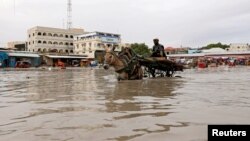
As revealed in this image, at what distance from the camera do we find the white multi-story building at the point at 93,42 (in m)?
73.7

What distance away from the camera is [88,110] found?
5.16 meters

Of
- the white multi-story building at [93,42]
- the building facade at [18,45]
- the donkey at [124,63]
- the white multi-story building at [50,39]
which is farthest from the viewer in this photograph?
the building facade at [18,45]

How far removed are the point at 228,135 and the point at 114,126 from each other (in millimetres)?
1597

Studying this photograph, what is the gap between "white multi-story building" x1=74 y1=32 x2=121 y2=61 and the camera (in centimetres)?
7369

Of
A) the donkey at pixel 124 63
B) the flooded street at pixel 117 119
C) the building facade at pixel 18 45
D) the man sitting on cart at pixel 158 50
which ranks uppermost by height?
the building facade at pixel 18 45

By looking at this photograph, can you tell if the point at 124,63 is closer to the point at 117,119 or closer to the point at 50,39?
the point at 117,119

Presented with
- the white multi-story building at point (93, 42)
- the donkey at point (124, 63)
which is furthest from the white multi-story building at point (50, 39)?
the donkey at point (124, 63)

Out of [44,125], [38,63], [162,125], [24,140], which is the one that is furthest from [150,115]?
[38,63]

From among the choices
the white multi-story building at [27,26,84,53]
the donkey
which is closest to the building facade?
the white multi-story building at [27,26,84,53]

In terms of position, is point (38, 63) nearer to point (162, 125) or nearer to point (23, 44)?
→ point (23, 44)

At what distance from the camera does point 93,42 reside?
73.9 meters

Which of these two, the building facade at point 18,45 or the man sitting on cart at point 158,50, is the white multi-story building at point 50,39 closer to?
the building facade at point 18,45

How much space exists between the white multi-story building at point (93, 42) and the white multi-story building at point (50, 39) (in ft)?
7.51

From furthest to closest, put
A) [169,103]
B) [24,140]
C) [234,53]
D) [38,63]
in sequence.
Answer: [234,53] < [38,63] < [169,103] < [24,140]
